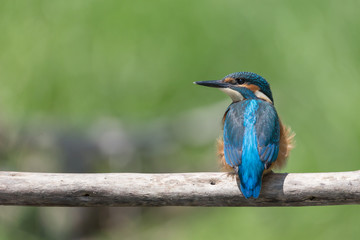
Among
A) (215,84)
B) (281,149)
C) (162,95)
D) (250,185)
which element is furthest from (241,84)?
(162,95)

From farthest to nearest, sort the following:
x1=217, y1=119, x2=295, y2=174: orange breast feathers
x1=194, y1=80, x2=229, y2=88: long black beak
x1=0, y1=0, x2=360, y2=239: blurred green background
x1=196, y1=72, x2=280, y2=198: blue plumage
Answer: x1=0, y1=0, x2=360, y2=239: blurred green background, x1=194, y1=80, x2=229, y2=88: long black beak, x1=217, y1=119, x2=295, y2=174: orange breast feathers, x1=196, y1=72, x2=280, y2=198: blue plumage

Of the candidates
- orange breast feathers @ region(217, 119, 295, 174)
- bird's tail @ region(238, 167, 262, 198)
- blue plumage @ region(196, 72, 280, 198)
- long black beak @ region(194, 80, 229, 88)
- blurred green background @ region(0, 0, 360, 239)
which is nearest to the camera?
bird's tail @ region(238, 167, 262, 198)

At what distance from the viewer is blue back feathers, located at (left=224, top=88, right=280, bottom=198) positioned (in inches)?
73.5

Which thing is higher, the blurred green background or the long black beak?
the long black beak

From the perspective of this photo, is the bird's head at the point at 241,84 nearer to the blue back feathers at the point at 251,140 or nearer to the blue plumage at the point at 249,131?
the blue plumage at the point at 249,131

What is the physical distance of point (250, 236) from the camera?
520 cm

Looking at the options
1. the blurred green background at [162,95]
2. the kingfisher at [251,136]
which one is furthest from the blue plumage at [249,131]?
the blurred green background at [162,95]

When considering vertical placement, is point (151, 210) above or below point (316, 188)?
below

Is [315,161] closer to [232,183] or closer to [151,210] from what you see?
[151,210]

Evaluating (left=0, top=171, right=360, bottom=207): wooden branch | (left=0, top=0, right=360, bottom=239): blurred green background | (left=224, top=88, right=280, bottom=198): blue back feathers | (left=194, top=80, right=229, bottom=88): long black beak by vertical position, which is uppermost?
(left=194, top=80, right=229, bottom=88): long black beak

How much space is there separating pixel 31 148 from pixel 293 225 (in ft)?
9.23

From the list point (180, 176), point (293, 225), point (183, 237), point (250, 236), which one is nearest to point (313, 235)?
point (293, 225)

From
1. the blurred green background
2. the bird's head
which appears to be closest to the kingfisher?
the bird's head

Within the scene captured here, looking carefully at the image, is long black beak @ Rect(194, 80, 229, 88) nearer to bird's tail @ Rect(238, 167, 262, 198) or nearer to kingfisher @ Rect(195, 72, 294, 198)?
kingfisher @ Rect(195, 72, 294, 198)
